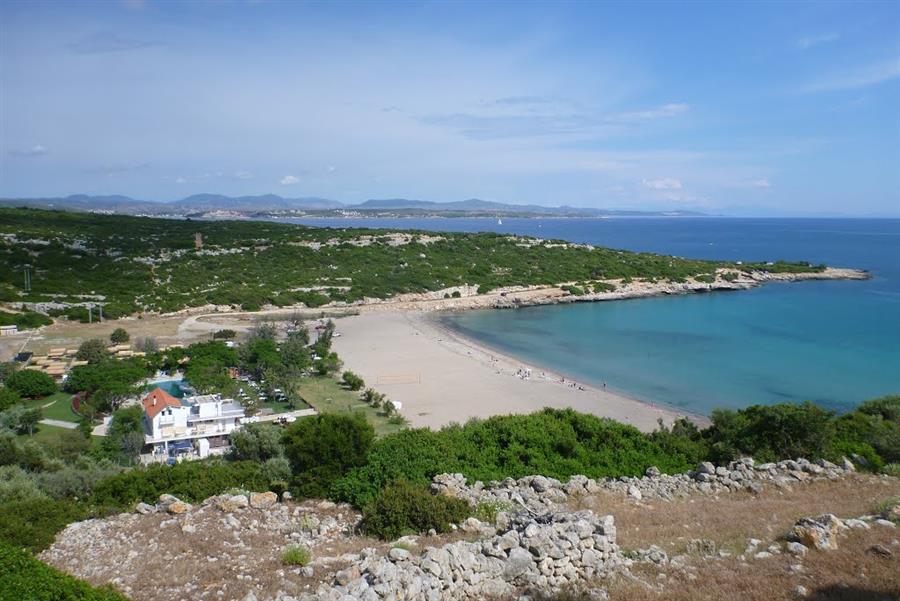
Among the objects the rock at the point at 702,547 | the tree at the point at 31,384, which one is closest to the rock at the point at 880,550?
the rock at the point at 702,547

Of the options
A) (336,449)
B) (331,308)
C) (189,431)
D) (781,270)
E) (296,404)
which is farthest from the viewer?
(781,270)

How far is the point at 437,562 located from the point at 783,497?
8.11 metres

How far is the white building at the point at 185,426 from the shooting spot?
64.2 ft

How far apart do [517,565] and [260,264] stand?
2513 inches

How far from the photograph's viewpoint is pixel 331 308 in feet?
175

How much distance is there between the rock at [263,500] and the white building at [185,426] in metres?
9.01

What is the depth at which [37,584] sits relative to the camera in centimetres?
575

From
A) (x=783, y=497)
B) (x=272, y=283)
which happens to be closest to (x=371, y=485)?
(x=783, y=497)

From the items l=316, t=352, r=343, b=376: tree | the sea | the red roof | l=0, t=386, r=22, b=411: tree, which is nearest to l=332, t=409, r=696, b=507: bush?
the red roof

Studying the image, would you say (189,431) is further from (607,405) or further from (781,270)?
(781,270)

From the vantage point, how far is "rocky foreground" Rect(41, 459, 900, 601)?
22.6 ft

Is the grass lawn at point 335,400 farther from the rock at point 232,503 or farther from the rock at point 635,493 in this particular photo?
the rock at point 635,493

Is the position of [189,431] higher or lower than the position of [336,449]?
lower

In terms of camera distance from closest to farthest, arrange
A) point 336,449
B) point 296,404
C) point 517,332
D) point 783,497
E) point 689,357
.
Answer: point 783,497 → point 336,449 → point 296,404 → point 689,357 → point 517,332
